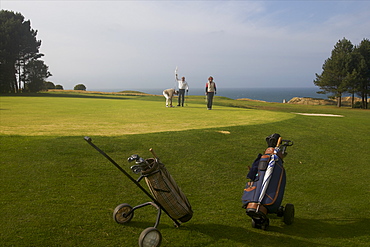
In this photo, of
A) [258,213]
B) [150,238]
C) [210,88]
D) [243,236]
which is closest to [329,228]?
[258,213]

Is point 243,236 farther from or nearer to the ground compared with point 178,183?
nearer to the ground

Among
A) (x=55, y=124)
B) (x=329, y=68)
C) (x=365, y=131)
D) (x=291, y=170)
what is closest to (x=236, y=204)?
(x=291, y=170)

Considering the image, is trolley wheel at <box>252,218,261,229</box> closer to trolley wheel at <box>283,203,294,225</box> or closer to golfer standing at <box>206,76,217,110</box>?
trolley wheel at <box>283,203,294,225</box>

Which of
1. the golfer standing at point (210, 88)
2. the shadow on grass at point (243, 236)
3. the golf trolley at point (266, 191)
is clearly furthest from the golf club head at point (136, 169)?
the golfer standing at point (210, 88)

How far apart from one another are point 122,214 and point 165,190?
1.00m

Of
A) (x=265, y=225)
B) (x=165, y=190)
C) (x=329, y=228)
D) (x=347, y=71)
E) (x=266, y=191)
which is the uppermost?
(x=347, y=71)

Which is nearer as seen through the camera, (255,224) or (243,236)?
(243,236)

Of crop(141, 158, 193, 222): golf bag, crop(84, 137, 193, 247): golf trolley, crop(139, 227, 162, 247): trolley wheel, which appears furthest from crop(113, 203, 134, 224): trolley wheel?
crop(139, 227, 162, 247): trolley wheel

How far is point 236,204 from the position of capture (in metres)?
6.42

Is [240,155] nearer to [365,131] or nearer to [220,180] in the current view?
[220,180]

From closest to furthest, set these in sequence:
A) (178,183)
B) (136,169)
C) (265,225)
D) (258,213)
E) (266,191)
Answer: (136,169) < (258,213) < (266,191) < (265,225) < (178,183)

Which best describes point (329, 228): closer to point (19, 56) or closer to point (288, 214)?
point (288, 214)

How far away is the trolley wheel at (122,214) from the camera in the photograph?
5137mm

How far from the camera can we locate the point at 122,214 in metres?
5.20
